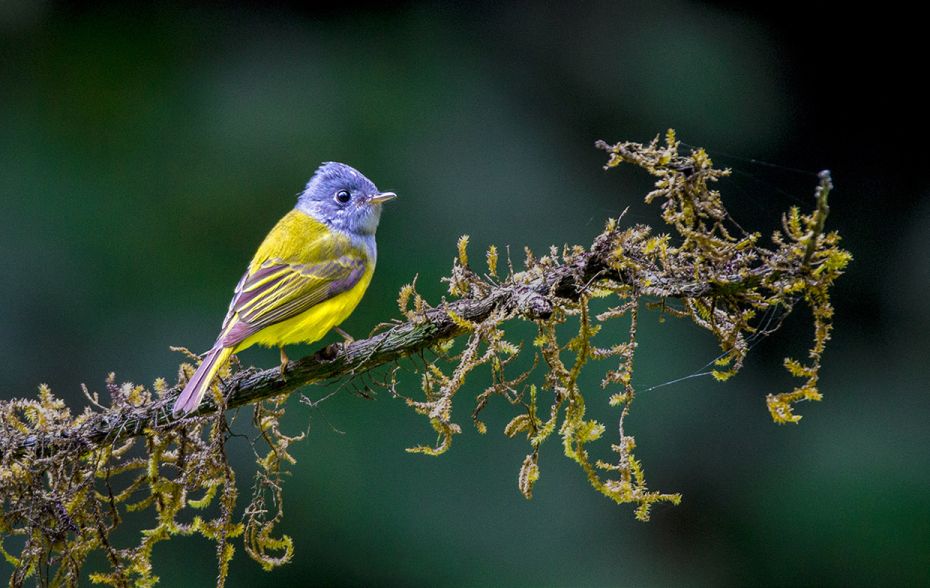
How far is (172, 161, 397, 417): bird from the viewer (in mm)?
2980

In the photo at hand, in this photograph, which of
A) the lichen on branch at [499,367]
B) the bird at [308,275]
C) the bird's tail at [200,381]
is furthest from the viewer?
the bird at [308,275]

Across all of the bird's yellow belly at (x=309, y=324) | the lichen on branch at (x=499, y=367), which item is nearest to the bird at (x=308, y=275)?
the bird's yellow belly at (x=309, y=324)

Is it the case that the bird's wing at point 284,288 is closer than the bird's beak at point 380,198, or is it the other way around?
the bird's wing at point 284,288

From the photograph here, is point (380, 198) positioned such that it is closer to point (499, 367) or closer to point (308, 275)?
Answer: point (308, 275)

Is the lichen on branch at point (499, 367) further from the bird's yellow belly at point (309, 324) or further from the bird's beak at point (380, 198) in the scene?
the bird's beak at point (380, 198)

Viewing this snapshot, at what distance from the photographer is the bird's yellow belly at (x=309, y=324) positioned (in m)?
3.11

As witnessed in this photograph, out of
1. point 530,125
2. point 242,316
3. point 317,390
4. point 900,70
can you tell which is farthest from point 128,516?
point 900,70

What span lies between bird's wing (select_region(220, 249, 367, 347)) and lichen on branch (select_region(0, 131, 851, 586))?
0.97 ft

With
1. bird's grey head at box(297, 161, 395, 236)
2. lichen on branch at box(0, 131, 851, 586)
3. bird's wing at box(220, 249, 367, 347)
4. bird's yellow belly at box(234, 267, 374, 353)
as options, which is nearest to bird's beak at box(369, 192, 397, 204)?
bird's grey head at box(297, 161, 395, 236)

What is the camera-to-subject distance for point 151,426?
8.57 feet

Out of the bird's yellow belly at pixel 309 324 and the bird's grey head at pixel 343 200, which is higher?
the bird's grey head at pixel 343 200

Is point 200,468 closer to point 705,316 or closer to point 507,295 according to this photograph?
point 507,295

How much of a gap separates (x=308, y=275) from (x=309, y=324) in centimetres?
17

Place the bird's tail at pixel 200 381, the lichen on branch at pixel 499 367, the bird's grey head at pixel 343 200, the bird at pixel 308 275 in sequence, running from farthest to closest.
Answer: the bird's grey head at pixel 343 200
the bird at pixel 308 275
the bird's tail at pixel 200 381
the lichen on branch at pixel 499 367
